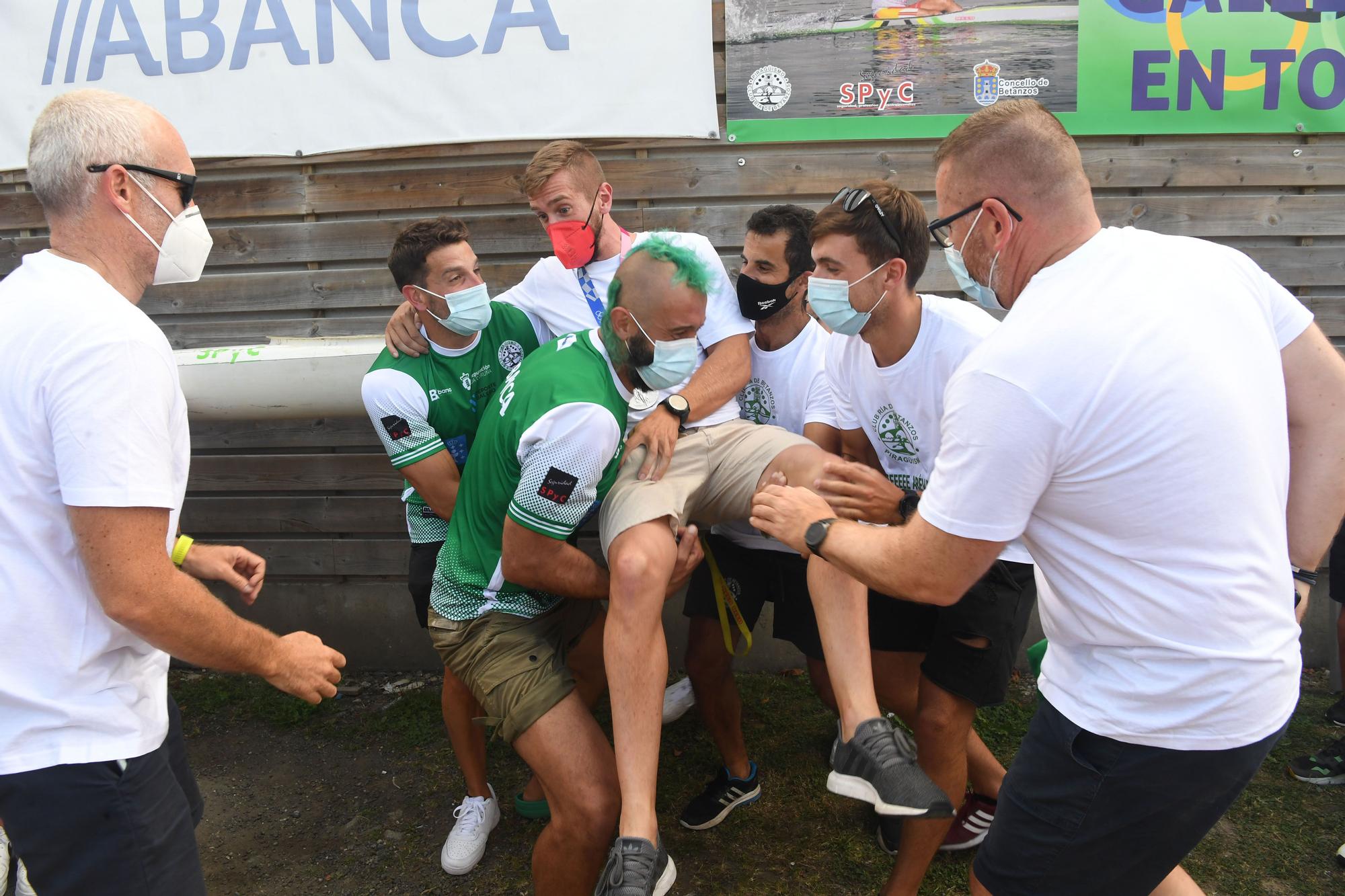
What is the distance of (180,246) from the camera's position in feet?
6.89

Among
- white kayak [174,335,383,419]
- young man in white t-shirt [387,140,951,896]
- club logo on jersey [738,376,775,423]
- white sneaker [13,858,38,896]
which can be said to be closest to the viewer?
young man in white t-shirt [387,140,951,896]

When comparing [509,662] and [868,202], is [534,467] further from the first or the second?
[868,202]

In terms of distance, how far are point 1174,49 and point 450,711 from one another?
4.06 meters

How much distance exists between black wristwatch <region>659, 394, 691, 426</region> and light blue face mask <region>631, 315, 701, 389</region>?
0.18 metres

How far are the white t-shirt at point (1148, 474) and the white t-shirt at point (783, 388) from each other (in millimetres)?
1560

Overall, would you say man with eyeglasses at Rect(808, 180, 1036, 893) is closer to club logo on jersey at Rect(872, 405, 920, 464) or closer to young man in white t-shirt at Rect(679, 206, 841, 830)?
club logo on jersey at Rect(872, 405, 920, 464)

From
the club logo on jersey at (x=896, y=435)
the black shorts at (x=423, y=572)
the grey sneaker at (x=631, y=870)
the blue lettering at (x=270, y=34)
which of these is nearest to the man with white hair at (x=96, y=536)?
the grey sneaker at (x=631, y=870)

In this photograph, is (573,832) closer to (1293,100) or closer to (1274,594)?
(1274,594)

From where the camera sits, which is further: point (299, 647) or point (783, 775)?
point (783, 775)

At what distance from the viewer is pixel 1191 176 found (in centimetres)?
414

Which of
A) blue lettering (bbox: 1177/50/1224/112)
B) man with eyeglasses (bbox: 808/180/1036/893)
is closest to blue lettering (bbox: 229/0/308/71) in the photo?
man with eyeglasses (bbox: 808/180/1036/893)

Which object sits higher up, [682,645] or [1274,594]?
[1274,594]

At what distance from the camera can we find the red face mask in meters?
3.50

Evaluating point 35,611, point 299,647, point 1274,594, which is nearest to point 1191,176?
point 1274,594
